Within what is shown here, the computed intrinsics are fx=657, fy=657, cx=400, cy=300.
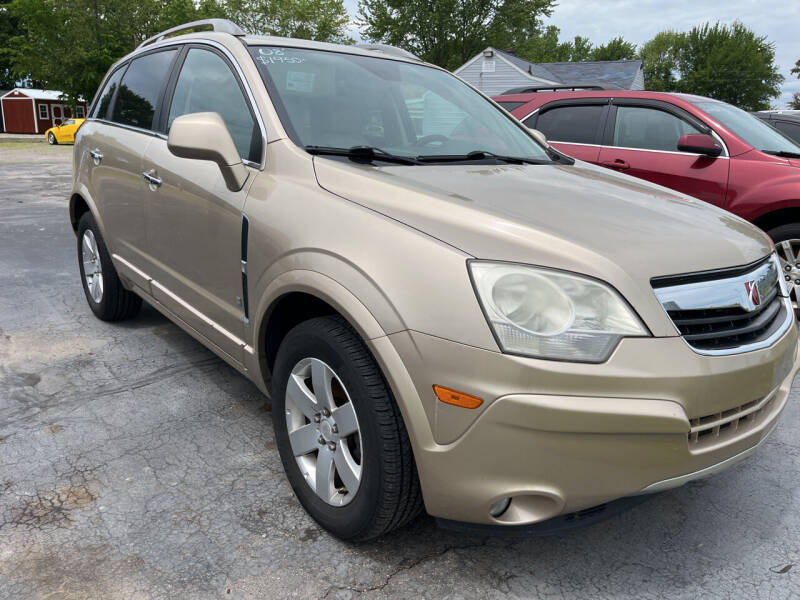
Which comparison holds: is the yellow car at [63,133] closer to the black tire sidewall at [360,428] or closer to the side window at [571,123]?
the side window at [571,123]

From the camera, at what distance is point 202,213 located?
9.27 feet

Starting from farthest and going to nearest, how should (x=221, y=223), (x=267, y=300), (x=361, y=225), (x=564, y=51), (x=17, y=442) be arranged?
(x=564, y=51) < (x=17, y=442) < (x=221, y=223) < (x=267, y=300) < (x=361, y=225)

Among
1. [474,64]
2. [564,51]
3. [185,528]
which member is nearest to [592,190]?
[185,528]

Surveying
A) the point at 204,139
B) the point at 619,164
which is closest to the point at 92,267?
the point at 204,139

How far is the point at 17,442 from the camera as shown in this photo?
288 cm

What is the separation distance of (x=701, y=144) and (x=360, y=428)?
14.4ft

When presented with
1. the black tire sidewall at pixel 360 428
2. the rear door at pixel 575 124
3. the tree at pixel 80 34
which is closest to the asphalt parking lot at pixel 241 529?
the black tire sidewall at pixel 360 428

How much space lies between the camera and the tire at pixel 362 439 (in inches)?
76.2

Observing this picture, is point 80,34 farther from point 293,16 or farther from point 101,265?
point 101,265

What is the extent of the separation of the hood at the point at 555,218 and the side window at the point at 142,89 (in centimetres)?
169

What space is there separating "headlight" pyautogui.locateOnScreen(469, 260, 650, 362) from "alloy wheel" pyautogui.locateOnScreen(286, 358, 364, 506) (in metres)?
0.59

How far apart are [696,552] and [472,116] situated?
2160 mm

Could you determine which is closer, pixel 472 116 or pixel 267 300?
pixel 267 300

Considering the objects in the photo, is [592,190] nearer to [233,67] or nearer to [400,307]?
[400,307]
